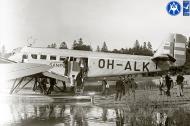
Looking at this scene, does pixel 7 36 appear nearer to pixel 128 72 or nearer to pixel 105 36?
pixel 105 36

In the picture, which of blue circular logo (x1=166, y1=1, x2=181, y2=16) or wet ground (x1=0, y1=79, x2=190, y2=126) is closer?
wet ground (x1=0, y1=79, x2=190, y2=126)

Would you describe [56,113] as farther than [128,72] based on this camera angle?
No

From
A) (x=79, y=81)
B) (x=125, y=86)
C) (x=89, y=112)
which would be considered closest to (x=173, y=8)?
(x=89, y=112)

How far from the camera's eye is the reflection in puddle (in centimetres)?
612

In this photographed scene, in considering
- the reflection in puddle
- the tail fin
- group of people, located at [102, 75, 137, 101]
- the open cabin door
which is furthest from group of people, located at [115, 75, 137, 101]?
the tail fin

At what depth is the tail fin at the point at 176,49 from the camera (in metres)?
13.8

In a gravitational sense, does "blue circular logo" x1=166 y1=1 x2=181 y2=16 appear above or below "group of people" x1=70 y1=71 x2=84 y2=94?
above

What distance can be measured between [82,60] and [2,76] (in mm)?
6241

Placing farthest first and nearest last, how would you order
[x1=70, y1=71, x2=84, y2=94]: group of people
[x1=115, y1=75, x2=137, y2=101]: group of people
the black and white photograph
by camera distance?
[x1=70, y1=71, x2=84, y2=94]: group of people, [x1=115, y1=75, x2=137, y2=101]: group of people, the black and white photograph

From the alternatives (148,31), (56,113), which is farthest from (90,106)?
(148,31)

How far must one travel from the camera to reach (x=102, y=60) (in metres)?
13.2

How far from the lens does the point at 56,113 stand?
7270mm

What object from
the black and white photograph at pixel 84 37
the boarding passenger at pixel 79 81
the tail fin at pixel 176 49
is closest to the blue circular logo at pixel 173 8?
the black and white photograph at pixel 84 37

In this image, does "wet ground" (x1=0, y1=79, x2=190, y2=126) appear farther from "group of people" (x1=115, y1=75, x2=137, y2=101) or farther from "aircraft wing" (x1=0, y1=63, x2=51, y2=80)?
"aircraft wing" (x1=0, y1=63, x2=51, y2=80)
